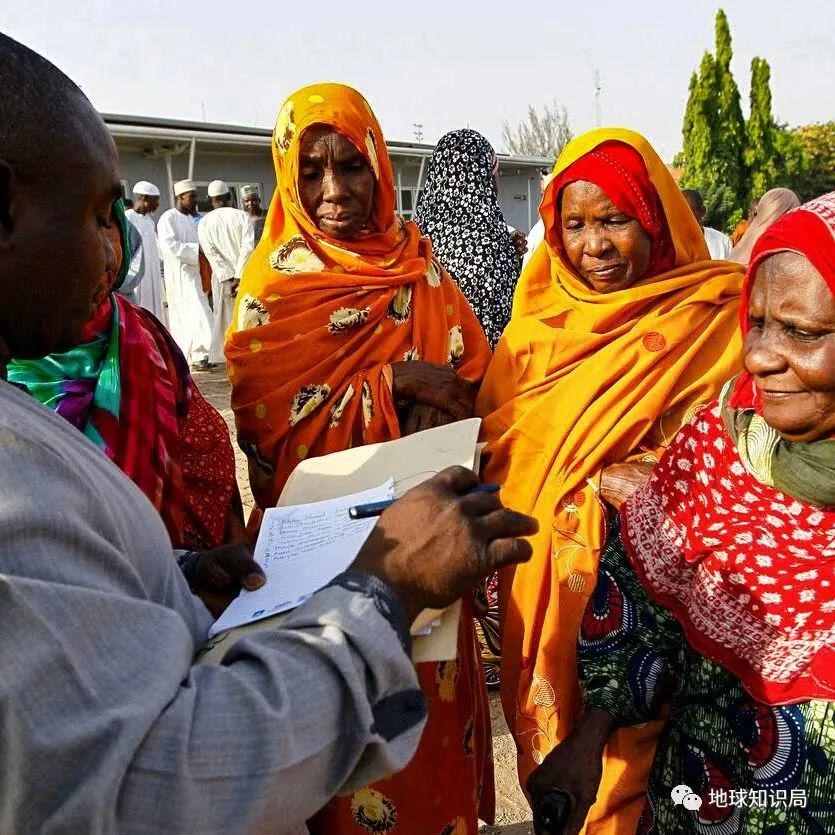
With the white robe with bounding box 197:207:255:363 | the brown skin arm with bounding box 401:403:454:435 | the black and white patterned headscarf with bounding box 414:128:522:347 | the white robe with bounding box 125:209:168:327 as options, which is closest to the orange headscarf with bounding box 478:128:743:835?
the brown skin arm with bounding box 401:403:454:435

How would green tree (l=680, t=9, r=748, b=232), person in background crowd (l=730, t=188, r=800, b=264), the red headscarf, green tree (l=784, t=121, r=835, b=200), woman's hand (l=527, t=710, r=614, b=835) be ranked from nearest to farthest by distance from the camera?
woman's hand (l=527, t=710, r=614, b=835) < the red headscarf < person in background crowd (l=730, t=188, r=800, b=264) < green tree (l=680, t=9, r=748, b=232) < green tree (l=784, t=121, r=835, b=200)

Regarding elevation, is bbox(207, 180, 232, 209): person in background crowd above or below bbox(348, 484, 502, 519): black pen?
above

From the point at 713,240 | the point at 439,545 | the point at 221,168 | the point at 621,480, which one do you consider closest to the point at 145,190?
the point at 221,168

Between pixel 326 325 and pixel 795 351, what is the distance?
1.61 metres

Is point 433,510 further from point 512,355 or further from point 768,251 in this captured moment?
point 512,355

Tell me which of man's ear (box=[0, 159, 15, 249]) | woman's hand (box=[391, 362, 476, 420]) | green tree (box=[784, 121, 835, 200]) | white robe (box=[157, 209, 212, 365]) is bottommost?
white robe (box=[157, 209, 212, 365])

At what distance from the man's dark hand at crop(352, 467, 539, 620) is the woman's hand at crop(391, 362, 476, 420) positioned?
144cm

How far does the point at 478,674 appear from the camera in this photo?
2.55m

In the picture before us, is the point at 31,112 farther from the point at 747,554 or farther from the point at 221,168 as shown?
the point at 221,168

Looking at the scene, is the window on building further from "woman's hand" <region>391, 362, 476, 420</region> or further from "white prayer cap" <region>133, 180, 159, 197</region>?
"woman's hand" <region>391, 362, 476, 420</region>

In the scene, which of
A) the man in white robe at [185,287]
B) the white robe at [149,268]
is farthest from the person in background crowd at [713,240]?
the man in white robe at [185,287]

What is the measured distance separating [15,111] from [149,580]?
1.82 feet

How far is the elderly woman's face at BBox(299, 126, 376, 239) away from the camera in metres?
2.73

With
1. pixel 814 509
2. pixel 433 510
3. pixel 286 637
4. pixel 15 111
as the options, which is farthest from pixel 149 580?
pixel 814 509
